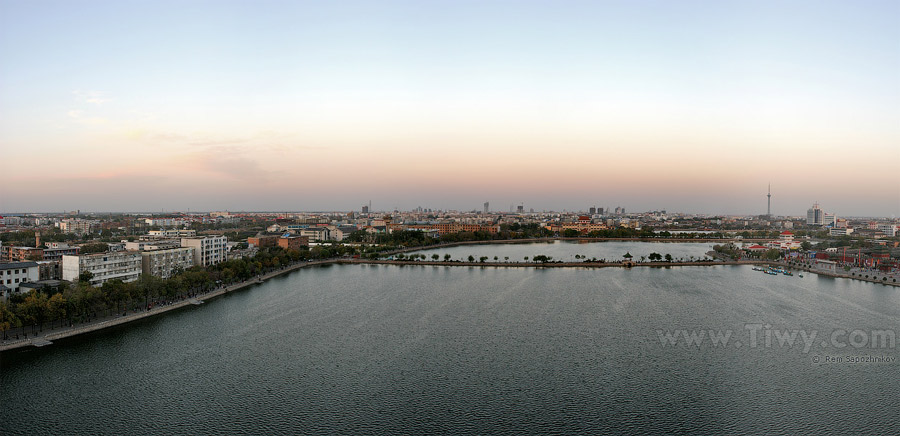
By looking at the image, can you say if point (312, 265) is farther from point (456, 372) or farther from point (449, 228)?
point (449, 228)

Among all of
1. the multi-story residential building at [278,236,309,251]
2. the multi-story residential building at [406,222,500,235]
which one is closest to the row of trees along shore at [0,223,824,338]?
the multi-story residential building at [278,236,309,251]

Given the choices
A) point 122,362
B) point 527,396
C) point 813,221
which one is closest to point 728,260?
point 527,396

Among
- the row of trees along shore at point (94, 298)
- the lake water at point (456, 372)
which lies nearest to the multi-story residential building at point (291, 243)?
the row of trees along shore at point (94, 298)

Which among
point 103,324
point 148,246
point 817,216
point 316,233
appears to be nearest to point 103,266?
point 148,246

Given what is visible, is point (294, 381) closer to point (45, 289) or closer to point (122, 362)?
point (122, 362)

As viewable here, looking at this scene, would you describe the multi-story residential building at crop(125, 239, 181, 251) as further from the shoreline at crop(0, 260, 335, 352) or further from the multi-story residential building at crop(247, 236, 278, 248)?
the multi-story residential building at crop(247, 236, 278, 248)

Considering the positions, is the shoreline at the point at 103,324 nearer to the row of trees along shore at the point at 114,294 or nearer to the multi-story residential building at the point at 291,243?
the row of trees along shore at the point at 114,294
